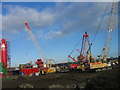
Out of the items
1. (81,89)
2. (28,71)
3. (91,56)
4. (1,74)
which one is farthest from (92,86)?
(91,56)

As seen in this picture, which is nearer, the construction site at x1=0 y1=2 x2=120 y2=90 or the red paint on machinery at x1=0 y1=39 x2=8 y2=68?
the construction site at x1=0 y1=2 x2=120 y2=90

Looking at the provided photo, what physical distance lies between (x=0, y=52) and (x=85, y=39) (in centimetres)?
5880

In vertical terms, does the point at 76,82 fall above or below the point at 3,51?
below

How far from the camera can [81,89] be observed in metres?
15.9

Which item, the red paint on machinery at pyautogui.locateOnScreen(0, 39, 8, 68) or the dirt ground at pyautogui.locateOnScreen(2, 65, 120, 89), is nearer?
the dirt ground at pyautogui.locateOnScreen(2, 65, 120, 89)

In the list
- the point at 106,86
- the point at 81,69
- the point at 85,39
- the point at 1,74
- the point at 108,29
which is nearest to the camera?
the point at 106,86

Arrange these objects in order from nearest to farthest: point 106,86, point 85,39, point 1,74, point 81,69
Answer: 1. point 106,86
2. point 1,74
3. point 81,69
4. point 85,39

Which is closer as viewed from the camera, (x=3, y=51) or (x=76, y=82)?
(x=76, y=82)

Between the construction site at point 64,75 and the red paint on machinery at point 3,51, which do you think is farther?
the red paint on machinery at point 3,51

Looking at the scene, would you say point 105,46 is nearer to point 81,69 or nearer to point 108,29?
point 108,29

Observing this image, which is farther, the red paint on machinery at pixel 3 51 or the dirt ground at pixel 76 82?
the red paint on machinery at pixel 3 51

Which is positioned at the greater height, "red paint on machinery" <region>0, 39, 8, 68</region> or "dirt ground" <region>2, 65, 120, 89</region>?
"red paint on machinery" <region>0, 39, 8, 68</region>

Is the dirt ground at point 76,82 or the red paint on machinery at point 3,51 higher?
the red paint on machinery at point 3,51

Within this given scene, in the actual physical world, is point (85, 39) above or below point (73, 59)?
above
